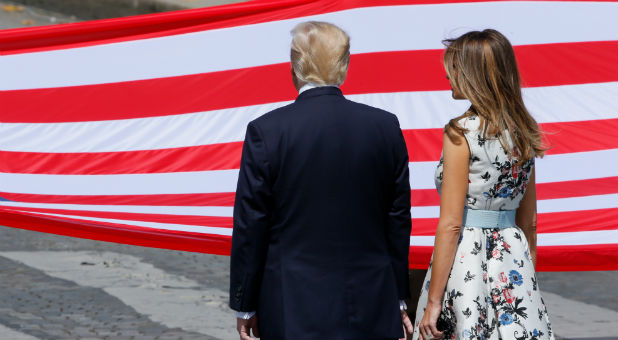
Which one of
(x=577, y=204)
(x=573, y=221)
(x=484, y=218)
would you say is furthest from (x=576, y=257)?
(x=484, y=218)

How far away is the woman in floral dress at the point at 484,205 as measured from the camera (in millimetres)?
3637

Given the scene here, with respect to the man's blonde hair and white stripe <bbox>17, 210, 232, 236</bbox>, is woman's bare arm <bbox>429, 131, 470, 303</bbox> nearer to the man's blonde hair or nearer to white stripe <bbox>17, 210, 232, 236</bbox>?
the man's blonde hair

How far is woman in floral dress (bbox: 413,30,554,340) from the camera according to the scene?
3637mm

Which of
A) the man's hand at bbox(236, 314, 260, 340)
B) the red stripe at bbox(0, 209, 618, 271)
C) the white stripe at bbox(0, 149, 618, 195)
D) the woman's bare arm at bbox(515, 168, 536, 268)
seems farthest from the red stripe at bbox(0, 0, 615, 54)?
the man's hand at bbox(236, 314, 260, 340)

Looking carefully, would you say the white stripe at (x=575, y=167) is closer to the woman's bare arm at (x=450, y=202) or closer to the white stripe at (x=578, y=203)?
the white stripe at (x=578, y=203)

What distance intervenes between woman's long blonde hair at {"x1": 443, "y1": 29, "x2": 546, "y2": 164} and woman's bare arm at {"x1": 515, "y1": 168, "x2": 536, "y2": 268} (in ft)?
0.71

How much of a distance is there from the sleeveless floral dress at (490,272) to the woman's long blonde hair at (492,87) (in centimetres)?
5

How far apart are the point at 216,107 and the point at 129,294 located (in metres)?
3.04

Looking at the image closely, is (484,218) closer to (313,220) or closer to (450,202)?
(450,202)

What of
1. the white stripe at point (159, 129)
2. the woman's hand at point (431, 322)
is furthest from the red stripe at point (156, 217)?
the woman's hand at point (431, 322)

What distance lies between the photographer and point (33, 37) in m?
5.23

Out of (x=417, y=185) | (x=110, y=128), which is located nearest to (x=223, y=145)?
(x=110, y=128)

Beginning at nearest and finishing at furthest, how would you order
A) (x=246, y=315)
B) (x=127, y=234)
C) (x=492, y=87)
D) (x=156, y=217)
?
(x=246, y=315), (x=492, y=87), (x=127, y=234), (x=156, y=217)

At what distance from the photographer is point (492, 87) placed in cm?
364
